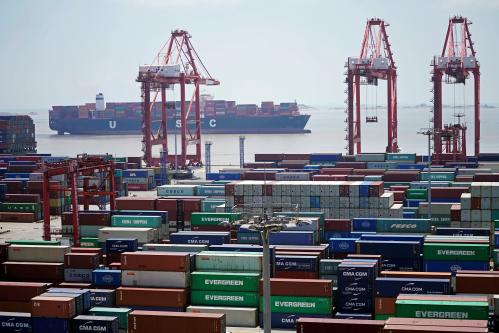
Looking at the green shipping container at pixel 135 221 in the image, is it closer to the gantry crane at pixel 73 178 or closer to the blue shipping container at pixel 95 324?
the gantry crane at pixel 73 178

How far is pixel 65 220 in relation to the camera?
149ft

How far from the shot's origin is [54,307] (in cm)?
2805

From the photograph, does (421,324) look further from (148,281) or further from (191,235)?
(191,235)

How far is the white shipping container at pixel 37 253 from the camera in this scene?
1388 inches

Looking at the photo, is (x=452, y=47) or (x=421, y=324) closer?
(x=421, y=324)

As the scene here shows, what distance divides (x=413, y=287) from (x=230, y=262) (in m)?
6.69

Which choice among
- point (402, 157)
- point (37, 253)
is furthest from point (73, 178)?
point (402, 157)

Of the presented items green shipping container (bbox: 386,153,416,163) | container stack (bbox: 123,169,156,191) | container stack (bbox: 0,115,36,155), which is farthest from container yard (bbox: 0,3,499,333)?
container stack (bbox: 0,115,36,155)

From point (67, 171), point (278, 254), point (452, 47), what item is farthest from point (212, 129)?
point (278, 254)

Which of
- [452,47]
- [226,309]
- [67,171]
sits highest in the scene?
[452,47]

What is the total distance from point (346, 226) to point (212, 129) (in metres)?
142

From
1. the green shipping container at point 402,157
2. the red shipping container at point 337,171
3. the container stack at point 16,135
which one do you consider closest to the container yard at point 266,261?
the red shipping container at point 337,171

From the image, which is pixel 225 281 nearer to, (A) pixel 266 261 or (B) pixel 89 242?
(A) pixel 266 261

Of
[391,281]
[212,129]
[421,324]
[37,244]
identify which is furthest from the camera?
[212,129]
